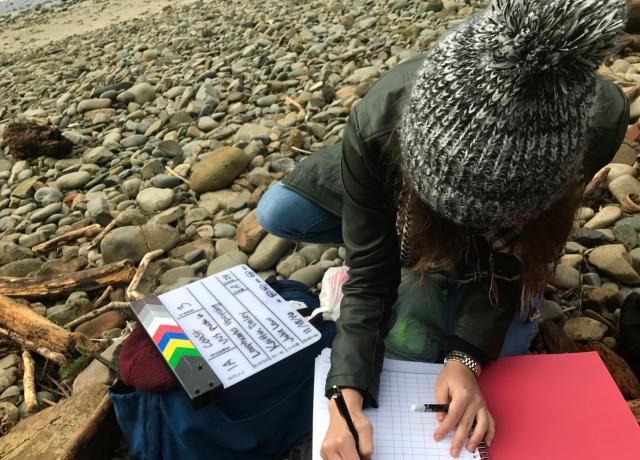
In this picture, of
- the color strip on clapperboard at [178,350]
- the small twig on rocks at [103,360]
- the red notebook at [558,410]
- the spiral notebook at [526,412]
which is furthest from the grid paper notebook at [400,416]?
the small twig on rocks at [103,360]

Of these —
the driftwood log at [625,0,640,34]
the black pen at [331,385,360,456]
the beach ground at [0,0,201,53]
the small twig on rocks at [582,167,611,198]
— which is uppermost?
the driftwood log at [625,0,640,34]

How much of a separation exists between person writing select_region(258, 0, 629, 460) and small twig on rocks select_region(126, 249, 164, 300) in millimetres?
936

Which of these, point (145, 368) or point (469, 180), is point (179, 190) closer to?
point (145, 368)

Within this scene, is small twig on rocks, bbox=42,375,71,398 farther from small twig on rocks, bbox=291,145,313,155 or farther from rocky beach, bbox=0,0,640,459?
small twig on rocks, bbox=291,145,313,155

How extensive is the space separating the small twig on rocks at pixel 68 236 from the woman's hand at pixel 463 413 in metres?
2.61

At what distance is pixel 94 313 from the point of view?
257cm

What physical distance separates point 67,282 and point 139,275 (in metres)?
0.38

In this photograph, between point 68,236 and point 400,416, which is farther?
point 68,236

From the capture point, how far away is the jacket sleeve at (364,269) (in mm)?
1596

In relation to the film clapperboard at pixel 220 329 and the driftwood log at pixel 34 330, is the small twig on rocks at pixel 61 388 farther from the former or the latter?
the film clapperboard at pixel 220 329

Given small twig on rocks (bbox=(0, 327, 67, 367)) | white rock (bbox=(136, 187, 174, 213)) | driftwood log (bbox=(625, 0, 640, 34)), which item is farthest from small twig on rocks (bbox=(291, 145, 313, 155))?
driftwood log (bbox=(625, 0, 640, 34))

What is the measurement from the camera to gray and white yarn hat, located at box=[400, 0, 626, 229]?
0.98m

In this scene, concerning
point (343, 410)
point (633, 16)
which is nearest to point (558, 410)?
point (343, 410)

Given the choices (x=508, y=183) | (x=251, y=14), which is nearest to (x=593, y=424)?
(x=508, y=183)
